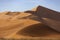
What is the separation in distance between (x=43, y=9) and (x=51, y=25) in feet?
1.61

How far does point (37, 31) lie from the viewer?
206 cm

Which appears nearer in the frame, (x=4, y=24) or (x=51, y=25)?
(x=51, y=25)

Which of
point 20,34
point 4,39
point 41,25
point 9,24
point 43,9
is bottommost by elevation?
point 4,39

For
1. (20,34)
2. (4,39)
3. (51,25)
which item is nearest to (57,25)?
(51,25)

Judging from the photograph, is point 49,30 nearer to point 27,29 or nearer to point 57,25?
point 57,25

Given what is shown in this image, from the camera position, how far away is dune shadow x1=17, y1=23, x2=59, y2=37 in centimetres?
198

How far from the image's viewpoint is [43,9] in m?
2.55

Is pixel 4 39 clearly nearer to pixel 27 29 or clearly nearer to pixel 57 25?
pixel 27 29

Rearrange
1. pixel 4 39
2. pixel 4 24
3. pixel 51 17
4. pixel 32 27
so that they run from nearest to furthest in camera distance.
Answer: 1. pixel 4 39
2. pixel 32 27
3. pixel 51 17
4. pixel 4 24

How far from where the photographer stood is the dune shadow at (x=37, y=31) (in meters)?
1.98

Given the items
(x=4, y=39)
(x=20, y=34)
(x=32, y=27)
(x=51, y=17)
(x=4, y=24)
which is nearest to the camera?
(x=4, y=39)

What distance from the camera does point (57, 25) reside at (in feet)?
6.95

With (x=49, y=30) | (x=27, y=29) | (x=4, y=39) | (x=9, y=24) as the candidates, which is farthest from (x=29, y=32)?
(x=9, y=24)

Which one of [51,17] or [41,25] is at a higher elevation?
[51,17]
